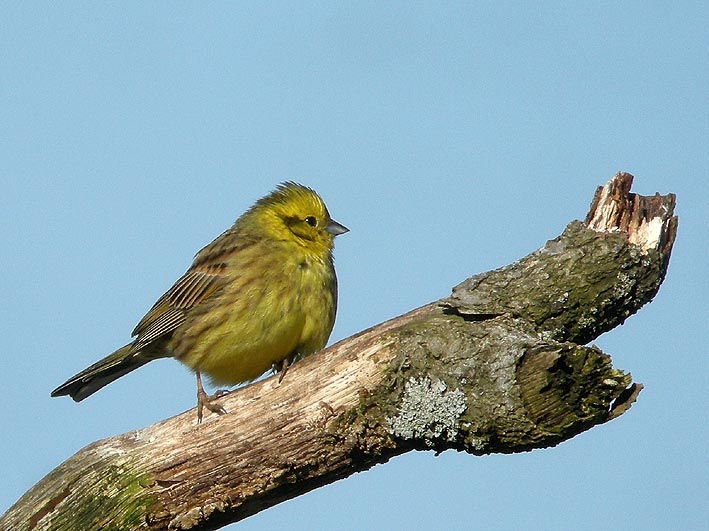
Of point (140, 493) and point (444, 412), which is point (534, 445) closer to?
point (444, 412)

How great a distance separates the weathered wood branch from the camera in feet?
15.0

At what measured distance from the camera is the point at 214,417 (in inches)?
212

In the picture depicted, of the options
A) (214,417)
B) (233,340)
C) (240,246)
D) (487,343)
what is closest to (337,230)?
(240,246)

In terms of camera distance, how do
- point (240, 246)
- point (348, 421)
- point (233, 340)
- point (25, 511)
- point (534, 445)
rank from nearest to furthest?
point (534, 445) → point (348, 421) → point (25, 511) → point (233, 340) → point (240, 246)

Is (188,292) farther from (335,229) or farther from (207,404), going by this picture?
(207,404)

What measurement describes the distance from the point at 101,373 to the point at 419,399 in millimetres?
3344

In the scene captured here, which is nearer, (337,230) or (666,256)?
A: (666,256)

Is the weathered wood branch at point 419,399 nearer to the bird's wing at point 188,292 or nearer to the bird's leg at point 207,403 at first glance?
the bird's leg at point 207,403

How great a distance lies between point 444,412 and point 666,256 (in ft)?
4.44

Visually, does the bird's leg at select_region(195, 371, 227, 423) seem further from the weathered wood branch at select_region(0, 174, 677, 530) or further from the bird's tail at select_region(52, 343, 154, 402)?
the bird's tail at select_region(52, 343, 154, 402)

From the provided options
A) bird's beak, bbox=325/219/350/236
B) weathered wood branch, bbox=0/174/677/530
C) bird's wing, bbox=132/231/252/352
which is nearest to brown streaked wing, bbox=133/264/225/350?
bird's wing, bbox=132/231/252/352

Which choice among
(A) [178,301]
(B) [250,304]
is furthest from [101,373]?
(B) [250,304]

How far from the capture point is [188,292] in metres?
7.17

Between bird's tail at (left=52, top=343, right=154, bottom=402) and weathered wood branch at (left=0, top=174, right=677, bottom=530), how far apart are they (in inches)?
74.7
